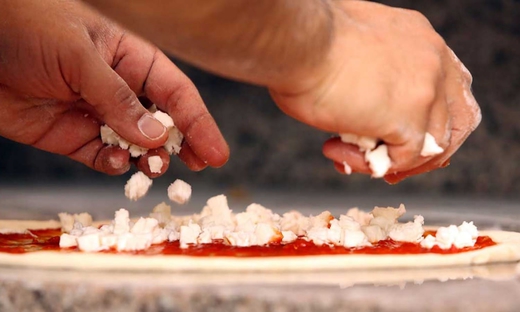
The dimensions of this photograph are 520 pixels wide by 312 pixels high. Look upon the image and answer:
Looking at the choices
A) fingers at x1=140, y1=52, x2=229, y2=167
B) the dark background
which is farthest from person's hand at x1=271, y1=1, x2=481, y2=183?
the dark background

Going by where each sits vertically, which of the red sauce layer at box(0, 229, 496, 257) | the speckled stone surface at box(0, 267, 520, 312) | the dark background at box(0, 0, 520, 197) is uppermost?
the dark background at box(0, 0, 520, 197)

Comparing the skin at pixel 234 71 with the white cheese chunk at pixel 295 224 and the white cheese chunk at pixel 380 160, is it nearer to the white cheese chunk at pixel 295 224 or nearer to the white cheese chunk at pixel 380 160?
the white cheese chunk at pixel 380 160

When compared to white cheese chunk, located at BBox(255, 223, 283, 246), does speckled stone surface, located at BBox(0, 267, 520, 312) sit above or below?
below

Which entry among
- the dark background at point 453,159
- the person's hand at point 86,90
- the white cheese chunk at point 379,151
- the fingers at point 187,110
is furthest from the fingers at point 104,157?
the dark background at point 453,159

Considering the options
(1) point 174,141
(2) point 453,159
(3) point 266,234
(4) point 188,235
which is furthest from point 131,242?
(2) point 453,159

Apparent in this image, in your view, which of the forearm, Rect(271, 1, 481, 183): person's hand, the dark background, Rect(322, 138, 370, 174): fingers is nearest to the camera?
the forearm

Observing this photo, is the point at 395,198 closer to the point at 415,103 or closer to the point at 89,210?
the point at 89,210

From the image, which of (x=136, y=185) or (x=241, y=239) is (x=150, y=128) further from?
(x=241, y=239)

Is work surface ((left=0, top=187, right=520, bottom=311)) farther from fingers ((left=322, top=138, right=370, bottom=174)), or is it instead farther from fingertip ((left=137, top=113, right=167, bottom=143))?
fingertip ((left=137, top=113, right=167, bottom=143))
